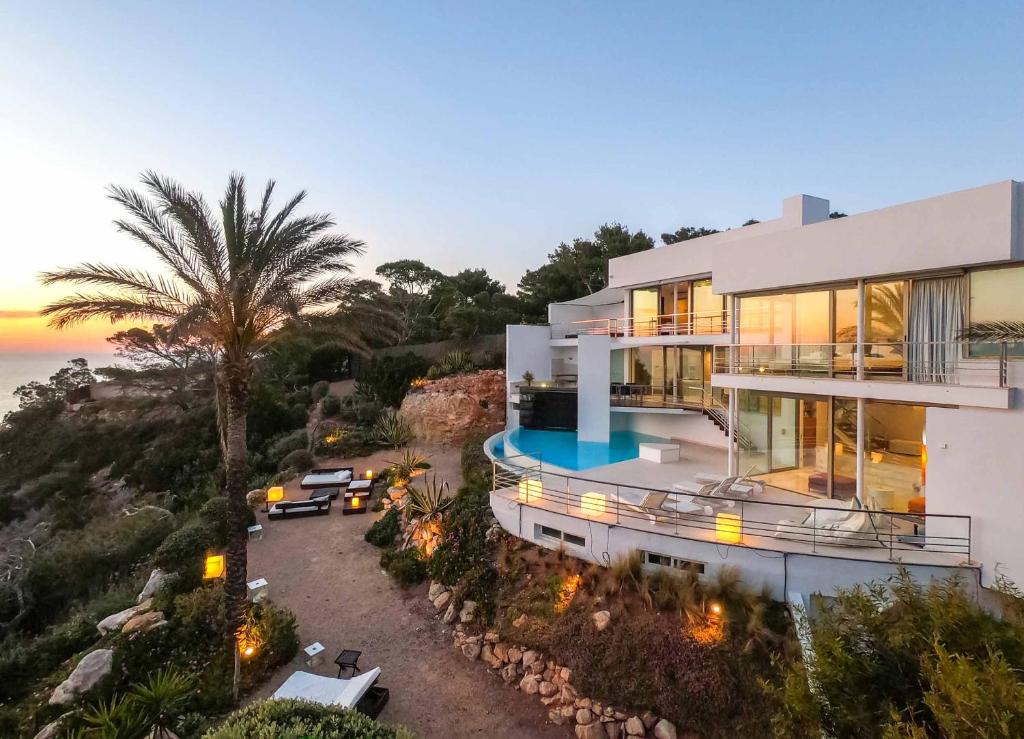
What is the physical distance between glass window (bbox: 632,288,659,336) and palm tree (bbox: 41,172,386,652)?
524 inches

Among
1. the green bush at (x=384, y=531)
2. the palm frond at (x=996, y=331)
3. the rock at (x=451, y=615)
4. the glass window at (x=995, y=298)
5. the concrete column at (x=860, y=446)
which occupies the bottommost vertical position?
the rock at (x=451, y=615)

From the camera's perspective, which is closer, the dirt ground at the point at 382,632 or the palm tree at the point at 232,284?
the dirt ground at the point at 382,632

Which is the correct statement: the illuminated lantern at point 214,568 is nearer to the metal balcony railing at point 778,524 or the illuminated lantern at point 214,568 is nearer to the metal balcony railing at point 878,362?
the metal balcony railing at point 778,524

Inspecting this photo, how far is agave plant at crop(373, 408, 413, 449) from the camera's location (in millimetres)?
24516

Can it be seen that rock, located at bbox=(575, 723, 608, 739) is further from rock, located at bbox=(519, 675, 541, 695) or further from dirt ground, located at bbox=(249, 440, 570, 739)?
rock, located at bbox=(519, 675, 541, 695)

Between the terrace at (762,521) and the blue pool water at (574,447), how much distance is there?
6.95 ft

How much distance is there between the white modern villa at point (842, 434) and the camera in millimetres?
8008

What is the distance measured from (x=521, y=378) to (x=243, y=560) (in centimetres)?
1585

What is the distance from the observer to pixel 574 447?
17344 millimetres

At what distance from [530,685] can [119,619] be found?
10.0 meters

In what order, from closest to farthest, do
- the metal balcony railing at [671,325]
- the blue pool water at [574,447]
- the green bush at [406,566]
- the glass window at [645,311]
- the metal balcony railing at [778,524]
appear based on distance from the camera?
the metal balcony railing at [778,524], the green bush at [406,566], the blue pool water at [574,447], the metal balcony railing at [671,325], the glass window at [645,311]

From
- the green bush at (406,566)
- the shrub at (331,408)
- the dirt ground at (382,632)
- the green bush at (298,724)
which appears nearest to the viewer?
the green bush at (298,724)

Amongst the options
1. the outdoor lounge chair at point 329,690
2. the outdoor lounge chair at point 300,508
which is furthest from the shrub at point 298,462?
the outdoor lounge chair at point 329,690

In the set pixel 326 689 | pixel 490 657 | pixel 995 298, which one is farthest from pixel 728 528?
pixel 326 689
